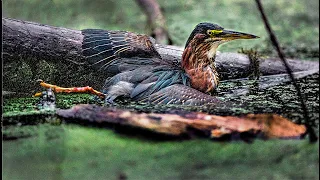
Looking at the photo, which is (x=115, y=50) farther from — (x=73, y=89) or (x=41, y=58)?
(x=41, y=58)

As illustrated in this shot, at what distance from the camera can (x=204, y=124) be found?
3.34m

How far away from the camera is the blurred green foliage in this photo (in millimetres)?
7844

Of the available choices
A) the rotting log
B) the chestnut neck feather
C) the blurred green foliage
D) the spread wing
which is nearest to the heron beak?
the chestnut neck feather

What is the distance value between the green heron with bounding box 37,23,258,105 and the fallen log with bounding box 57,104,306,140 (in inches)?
31.6

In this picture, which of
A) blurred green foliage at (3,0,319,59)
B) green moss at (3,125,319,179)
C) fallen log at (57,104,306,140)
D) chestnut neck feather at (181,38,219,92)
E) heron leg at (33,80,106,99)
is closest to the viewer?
green moss at (3,125,319,179)

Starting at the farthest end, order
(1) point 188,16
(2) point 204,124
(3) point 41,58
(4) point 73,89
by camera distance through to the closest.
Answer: (1) point 188,16 → (3) point 41,58 → (4) point 73,89 → (2) point 204,124

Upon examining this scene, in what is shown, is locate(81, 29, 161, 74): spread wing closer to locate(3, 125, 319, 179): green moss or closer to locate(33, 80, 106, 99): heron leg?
locate(33, 80, 106, 99): heron leg

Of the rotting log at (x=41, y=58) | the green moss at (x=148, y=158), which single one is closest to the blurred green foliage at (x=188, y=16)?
the rotting log at (x=41, y=58)

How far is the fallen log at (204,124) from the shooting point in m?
3.27

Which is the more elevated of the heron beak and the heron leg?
the heron beak

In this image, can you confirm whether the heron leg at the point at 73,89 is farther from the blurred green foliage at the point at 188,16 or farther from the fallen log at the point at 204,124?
the blurred green foliage at the point at 188,16

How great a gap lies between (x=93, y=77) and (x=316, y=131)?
1937 mm

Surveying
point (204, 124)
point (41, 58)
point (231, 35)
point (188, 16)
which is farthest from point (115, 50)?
point (188, 16)

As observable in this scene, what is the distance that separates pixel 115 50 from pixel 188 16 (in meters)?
3.90
